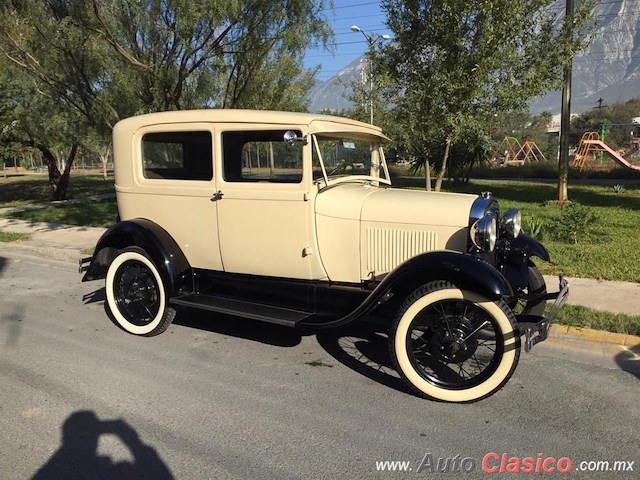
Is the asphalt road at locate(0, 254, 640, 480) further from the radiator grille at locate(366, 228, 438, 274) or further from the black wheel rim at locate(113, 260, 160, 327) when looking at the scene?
the radiator grille at locate(366, 228, 438, 274)

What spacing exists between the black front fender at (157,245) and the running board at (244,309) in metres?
0.18

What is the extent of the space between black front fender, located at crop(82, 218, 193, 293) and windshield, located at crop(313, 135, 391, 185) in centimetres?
150

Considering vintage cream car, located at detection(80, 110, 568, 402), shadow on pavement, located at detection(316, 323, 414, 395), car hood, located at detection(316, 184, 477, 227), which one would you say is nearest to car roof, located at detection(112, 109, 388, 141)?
vintage cream car, located at detection(80, 110, 568, 402)

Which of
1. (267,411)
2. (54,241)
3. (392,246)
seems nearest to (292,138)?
(392,246)

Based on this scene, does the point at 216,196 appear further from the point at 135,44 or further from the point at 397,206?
A: the point at 135,44

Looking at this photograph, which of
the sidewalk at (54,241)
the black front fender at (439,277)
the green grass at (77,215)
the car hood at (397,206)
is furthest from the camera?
the green grass at (77,215)

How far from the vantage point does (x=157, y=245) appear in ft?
15.1

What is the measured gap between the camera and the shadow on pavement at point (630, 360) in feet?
13.1

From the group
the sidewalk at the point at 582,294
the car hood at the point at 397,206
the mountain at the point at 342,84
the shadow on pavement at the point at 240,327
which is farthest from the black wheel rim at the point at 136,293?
the mountain at the point at 342,84

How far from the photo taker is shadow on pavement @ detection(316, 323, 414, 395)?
3.93 metres

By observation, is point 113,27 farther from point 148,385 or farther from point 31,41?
point 148,385

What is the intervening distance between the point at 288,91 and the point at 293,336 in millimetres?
9900

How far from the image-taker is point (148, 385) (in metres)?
3.81

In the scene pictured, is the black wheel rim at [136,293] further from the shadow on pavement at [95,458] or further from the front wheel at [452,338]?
the front wheel at [452,338]
